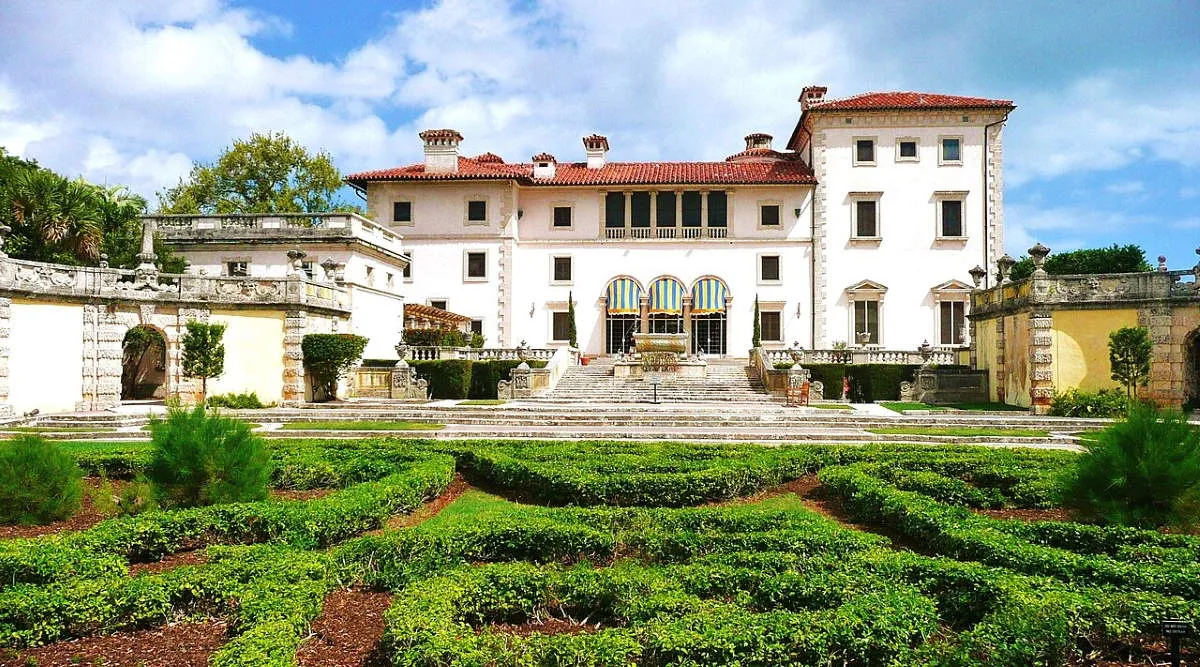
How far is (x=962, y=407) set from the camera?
2606cm

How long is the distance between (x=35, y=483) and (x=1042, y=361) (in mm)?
25100

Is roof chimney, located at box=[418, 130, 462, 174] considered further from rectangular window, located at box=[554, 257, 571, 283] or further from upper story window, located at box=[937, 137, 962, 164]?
upper story window, located at box=[937, 137, 962, 164]

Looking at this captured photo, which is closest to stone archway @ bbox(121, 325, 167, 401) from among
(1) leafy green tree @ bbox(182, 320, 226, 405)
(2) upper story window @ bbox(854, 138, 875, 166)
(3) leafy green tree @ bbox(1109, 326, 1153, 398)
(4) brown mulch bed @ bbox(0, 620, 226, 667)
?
(1) leafy green tree @ bbox(182, 320, 226, 405)

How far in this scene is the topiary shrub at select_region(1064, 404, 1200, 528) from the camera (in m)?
8.16

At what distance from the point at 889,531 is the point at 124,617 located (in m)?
8.09

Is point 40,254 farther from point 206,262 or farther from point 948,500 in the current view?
point 948,500

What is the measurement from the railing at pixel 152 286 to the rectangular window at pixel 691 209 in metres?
21.5

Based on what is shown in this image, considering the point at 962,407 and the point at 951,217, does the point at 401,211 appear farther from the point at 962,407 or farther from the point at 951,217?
the point at 962,407

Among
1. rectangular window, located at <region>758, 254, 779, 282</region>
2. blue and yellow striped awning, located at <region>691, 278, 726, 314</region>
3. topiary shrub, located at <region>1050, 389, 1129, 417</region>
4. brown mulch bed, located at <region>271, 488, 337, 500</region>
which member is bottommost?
brown mulch bed, located at <region>271, 488, 337, 500</region>

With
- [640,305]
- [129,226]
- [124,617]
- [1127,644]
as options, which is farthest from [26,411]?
[640,305]

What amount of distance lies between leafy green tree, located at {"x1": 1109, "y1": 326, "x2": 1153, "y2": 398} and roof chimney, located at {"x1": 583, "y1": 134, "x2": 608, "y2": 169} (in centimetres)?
2942

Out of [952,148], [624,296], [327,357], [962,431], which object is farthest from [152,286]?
[952,148]

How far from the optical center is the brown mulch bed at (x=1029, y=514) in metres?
9.71

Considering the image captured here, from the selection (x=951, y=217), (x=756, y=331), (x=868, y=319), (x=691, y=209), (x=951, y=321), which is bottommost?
(x=756, y=331)
